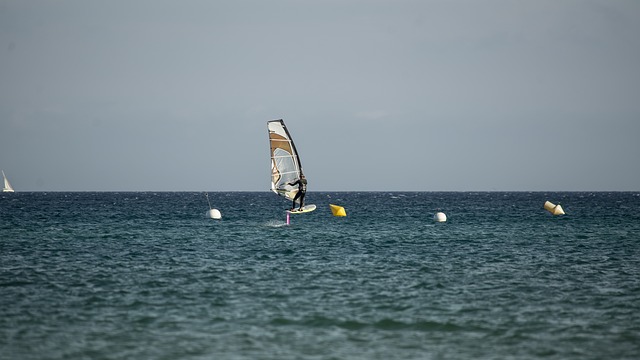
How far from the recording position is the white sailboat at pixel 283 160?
170 ft

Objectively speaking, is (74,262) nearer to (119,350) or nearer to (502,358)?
(119,350)

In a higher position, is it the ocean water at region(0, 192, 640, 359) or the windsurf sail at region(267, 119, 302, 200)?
the windsurf sail at region(267, 119, 302, 200)

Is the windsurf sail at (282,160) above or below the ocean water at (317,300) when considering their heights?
above

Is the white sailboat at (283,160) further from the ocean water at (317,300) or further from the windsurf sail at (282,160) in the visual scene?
the ocean water at (317,300)

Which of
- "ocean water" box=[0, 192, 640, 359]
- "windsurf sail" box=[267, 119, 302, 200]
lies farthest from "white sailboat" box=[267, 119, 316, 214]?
"ocean water" box=[0, 192, 640, 359]

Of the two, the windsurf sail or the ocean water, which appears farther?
the windsurf sail

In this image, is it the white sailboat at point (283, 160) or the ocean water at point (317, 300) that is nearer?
the ocean water at point (317, 300)

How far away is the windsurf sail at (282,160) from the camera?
51750mm

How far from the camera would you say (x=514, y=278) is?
3328 cm

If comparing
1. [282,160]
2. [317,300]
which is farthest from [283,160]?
[317,300]

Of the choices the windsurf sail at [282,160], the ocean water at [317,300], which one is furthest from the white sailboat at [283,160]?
the ocean water at [317,300]

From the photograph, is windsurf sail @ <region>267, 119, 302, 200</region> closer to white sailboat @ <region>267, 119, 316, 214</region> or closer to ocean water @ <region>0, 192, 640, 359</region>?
white sailboat @ <region>267, 119, 316, 214</region>

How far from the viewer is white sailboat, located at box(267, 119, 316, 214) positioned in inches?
2037

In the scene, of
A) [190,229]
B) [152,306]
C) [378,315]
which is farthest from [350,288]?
[190,229]
